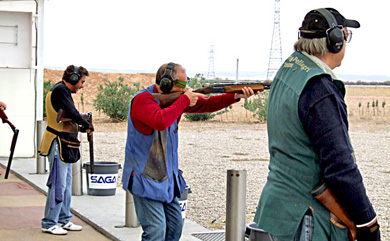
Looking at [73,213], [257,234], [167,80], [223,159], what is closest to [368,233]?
[257,234]

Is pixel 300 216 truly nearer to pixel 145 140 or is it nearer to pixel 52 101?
pixel 145 140

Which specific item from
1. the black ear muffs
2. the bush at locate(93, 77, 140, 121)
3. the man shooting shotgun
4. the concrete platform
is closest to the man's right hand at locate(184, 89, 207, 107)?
the man shooting shotgun

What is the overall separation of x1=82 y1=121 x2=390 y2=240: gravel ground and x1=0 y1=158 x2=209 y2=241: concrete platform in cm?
135

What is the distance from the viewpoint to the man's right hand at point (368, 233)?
291cm

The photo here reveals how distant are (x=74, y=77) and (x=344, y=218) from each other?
497 cm

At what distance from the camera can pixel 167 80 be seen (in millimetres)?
4863

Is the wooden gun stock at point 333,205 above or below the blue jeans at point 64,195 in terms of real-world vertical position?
above

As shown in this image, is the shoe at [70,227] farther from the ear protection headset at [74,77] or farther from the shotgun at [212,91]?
the shotgun at [212,91]

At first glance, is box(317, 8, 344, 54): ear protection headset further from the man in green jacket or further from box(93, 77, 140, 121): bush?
box(93, 77, 140, 121): bush

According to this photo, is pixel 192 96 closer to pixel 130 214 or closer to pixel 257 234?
pixel 257 234

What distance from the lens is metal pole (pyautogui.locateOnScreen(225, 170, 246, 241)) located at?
4.89 metres

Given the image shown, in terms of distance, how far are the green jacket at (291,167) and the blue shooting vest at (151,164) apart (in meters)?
1.66

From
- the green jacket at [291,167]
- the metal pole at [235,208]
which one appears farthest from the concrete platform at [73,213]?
the green jacket at [291,167]

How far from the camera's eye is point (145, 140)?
4789 mm
